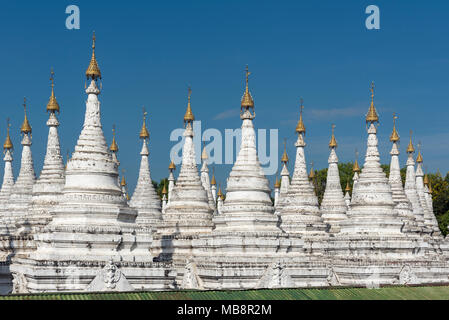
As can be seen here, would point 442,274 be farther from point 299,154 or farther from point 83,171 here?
point 83,171

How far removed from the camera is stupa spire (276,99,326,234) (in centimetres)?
5512

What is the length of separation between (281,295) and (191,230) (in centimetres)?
2131

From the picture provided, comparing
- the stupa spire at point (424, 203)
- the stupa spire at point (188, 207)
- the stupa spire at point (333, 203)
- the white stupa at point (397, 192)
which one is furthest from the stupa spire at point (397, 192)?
the stupa spire at point (188, 207)

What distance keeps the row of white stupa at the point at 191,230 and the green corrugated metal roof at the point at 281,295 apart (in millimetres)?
7678

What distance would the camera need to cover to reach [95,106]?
41.2 meters

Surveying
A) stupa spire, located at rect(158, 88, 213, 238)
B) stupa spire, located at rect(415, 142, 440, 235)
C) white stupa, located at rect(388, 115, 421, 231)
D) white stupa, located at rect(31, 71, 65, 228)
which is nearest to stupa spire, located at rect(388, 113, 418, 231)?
white stupa, located at rect(388, 115, 421, 231)

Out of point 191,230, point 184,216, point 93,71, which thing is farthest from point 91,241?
point 184,216

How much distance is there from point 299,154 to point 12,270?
2454 centimetres

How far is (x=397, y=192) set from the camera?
60.2m

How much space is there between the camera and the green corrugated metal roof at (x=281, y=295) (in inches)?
1102

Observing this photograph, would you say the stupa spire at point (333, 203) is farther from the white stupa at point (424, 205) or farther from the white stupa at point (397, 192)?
the white stupa at point (424, 205)

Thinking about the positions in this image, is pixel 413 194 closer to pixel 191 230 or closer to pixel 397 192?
pixel 397 192

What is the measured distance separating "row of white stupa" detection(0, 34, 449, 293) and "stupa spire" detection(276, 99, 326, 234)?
8 centimetres

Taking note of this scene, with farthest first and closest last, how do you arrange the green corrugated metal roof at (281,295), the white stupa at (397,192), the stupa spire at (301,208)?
the white stupa at (397,192), the stupa spire at (301,208), the green corrugated metal roof at (281,295)
